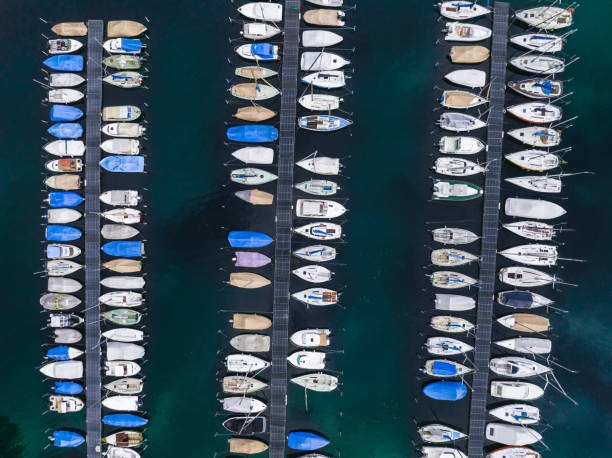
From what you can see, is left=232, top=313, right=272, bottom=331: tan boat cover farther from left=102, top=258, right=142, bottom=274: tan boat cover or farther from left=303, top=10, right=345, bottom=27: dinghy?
left=303, top=10, right=345, bottom=27: dinghy

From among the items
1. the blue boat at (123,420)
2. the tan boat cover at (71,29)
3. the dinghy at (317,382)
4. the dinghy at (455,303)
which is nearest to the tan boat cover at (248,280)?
the dinghy at (317,382)

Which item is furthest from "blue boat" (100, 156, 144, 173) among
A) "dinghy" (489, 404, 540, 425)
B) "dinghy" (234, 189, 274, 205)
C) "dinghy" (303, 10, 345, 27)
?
"dinghy" (489, 404, 540, 425)

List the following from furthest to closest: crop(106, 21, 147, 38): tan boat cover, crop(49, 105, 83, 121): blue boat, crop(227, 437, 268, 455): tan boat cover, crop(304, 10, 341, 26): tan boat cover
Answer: crop(49, 105, 83, 121): blue boat < crop(106, 21, 147, 38): tan boat cover < crop(227, 437, 268, 455): tan boat cover < crop(304, 10, 341, 26): tan boat cover

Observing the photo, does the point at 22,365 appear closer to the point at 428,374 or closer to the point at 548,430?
the point at 428,374

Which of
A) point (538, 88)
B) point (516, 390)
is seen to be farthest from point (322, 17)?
point (516, 390)

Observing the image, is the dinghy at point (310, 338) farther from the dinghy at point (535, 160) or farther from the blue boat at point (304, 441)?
the dinghy at point (535, 160)

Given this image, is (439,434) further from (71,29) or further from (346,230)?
(71,29)
